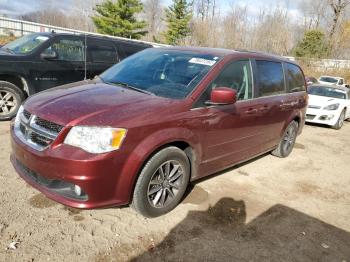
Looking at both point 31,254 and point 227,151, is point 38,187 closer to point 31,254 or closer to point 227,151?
point 31,254

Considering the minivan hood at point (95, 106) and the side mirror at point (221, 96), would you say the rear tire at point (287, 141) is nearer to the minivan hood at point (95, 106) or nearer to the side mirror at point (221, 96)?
the side mirror at point (221, 96)

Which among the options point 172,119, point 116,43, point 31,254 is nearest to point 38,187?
point 31,254

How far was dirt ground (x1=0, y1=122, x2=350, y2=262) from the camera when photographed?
10.5 ft

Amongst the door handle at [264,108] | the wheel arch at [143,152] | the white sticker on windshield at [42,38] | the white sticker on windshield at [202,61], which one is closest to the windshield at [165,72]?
the white sticker on windshield at [202,61]

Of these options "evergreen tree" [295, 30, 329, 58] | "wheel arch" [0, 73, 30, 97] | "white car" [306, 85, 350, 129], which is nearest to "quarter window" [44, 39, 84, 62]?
"wheel arch" [0, 73, 30, 97]

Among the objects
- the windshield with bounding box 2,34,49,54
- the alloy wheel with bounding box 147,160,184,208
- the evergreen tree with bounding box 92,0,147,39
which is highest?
the evergreen tree with bounding box 92,0,147,39

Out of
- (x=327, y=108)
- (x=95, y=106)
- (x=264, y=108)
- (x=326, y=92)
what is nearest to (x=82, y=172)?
(x=95, y=106)

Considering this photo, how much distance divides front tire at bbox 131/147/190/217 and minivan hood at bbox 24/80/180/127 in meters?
0.47

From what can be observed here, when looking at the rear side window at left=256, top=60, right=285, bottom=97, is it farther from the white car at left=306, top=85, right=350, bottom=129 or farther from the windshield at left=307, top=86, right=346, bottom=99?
the windshield at left=307, top=86, right=346, bottom=99

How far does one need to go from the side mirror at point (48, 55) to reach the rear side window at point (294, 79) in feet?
14.2

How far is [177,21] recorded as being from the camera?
4175 cm

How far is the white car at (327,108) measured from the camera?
1093 cm

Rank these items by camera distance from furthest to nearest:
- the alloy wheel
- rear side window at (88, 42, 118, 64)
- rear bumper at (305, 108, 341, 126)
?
rear bumper at (305, 108, 341, 126) < rear side window at (88, 42, 118, 64) < the alloy wheel

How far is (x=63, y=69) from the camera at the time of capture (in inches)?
281
